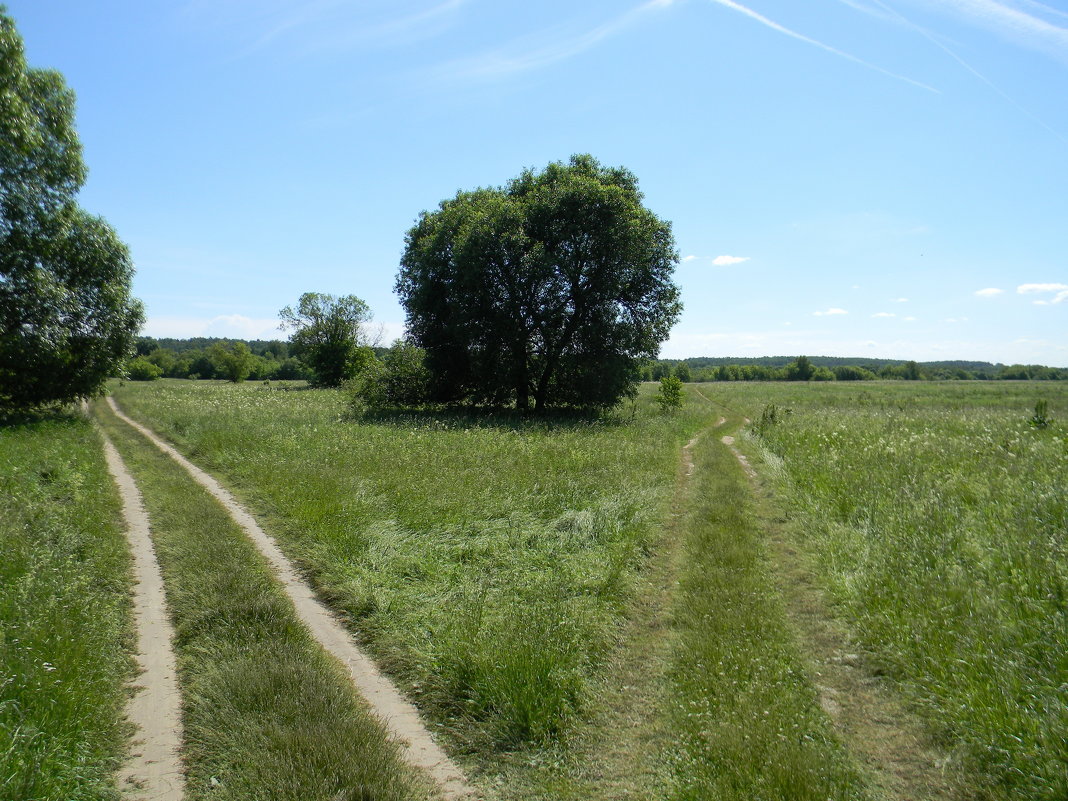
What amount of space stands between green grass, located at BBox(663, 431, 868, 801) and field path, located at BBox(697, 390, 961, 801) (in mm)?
159

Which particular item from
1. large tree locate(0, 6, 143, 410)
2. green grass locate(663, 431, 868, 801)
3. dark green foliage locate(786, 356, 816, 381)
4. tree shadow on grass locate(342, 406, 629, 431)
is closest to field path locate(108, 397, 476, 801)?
green grass locate(663, 431, 868, 801)

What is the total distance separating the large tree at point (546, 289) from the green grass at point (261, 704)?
20970 mm

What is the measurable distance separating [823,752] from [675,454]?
1451 cm

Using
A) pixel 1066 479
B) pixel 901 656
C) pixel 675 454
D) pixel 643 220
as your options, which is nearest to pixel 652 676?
pixel 901 656

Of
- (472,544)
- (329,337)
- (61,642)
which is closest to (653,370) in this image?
(329,337)

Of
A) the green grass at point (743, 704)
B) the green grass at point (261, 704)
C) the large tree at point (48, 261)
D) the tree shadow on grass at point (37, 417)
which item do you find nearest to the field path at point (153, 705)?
the green grass at point (261, 704)

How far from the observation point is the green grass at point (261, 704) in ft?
12.3

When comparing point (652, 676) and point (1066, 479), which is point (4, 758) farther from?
point (1066, 479)

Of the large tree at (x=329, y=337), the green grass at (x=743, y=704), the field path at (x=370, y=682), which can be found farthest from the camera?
the large tree at (x=329, y=337)

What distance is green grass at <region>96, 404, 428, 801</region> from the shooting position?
374 centimetres

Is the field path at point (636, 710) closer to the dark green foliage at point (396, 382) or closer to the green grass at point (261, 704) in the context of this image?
the green grass at point (261, 704)

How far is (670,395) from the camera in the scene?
118ft

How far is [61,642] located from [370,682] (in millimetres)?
2695

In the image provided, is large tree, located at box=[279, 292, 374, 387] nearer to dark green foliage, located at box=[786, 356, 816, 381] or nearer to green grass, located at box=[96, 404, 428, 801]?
green grass, located at box=[96, 404, 428, 801]
